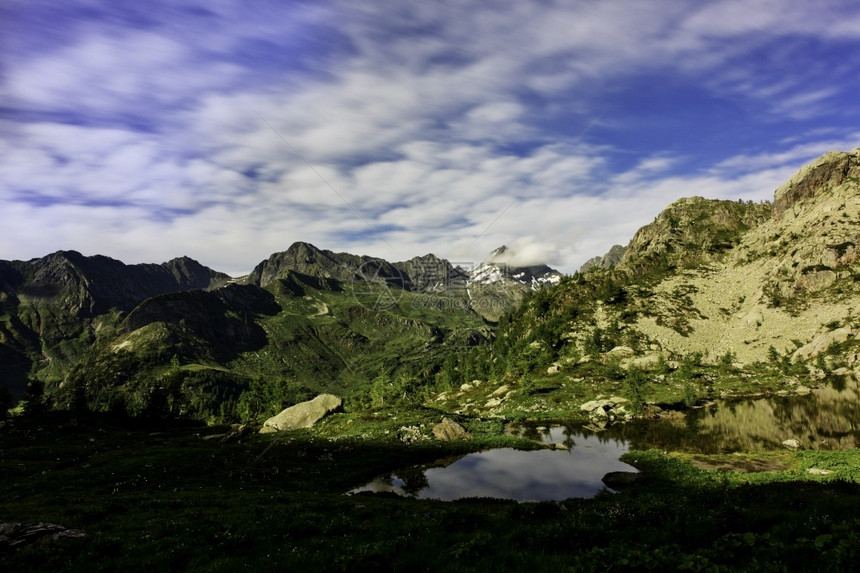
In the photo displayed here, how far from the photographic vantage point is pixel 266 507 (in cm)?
2717

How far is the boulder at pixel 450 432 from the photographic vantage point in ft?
209

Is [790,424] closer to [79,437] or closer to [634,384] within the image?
[634,384]

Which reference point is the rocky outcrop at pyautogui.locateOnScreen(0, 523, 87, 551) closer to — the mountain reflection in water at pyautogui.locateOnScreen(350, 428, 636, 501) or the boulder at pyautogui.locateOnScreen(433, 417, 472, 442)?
the mountain reflection in water at pyautogui.locateOnScreen(350, 428, 636, 501)

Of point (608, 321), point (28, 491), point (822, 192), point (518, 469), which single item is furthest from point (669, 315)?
point (28, 491)

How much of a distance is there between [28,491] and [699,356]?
14195 cm

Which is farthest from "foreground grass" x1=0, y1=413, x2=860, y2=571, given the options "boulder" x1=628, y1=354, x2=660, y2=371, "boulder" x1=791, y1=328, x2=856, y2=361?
"boulder" x1=791, y1=328, x2=856, y2=361

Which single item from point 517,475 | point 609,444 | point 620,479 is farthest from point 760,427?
point 517,475

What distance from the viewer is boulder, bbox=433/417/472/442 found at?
63656 mm

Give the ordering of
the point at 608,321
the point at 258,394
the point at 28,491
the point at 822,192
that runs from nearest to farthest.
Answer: the point at 28,491
the point at 258,394
the point at 608,321
the point at 822,192

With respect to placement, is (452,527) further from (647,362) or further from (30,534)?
(647,362)

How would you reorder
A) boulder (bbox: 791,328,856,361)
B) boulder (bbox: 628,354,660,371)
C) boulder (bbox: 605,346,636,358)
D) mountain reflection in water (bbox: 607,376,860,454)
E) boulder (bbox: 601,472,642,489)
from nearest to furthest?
1. boulder (bbox: 601,472,642,489)
2. mountain reflection in water (bbox: 607,376,860,454)
3. boulder (bbox: 791,328,856,361)
4. boulder (bbox: 628,354,660,371)
5. boulder (bbox: 605,346,636,358)

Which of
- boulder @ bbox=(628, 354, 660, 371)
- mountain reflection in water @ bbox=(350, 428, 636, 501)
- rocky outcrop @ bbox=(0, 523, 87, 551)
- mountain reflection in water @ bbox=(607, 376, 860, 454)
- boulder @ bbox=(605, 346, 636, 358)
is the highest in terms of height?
rocky outcrop @ bbox=(0, 523, 87, 551)

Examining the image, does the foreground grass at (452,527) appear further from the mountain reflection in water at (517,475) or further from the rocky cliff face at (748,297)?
the rocky cliff face at (748,297)

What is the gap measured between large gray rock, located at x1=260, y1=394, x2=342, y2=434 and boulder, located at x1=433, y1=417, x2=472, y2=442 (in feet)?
A: 116
